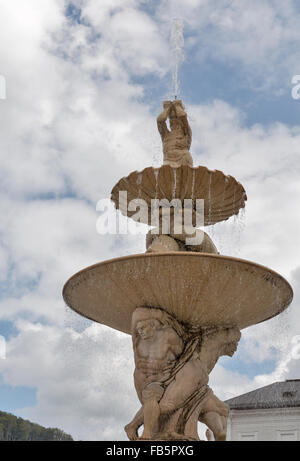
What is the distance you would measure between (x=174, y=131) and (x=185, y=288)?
3.59 m

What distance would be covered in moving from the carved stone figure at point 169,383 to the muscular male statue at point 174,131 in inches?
129

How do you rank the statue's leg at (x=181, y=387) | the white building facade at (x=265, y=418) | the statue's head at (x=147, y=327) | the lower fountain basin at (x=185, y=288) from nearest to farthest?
the lower fountain basin at (x=185, y=288) < the statue's leg at (x=181, y=387) < the statue's head at (x=147, y=327) < the white building facade at (x=265, y=418)

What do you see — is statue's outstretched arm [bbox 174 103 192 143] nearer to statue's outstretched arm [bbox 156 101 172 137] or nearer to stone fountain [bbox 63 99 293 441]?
statue's outstretched arm [bbox 156 101 172 137]

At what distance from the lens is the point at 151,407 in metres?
7.66

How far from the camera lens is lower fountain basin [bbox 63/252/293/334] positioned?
748 cm

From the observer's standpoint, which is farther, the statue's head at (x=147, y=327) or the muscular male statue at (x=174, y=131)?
the muscular male statue at (x=174, y=131)

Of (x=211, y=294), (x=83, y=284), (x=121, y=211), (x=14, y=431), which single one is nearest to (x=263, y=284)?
(x=211, y=294)

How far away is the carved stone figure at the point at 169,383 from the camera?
7.74 meters

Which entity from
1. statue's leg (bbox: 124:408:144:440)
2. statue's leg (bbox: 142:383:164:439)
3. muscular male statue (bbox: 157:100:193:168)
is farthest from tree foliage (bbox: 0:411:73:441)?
muscular male statue (bbox: 157:100:193:168)

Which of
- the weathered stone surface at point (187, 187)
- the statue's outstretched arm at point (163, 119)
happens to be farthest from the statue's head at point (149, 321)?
the statue's outstretched arm at point (163, 119)

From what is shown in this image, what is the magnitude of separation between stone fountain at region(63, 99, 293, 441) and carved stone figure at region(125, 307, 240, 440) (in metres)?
0.01

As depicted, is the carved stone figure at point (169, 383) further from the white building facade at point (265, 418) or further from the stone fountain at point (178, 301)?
the white building facade at point (265, 418)

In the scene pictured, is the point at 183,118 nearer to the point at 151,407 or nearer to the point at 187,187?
the point at 187,187
